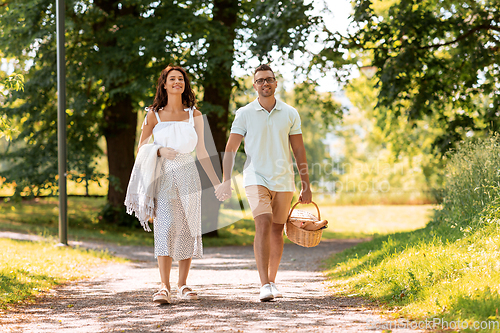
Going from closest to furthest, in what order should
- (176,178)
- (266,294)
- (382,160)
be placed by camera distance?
(266,294)
(176,178)
(382,160)

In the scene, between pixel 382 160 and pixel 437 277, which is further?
pixel 382 160

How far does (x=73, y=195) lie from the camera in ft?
80.3

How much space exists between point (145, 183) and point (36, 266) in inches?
127

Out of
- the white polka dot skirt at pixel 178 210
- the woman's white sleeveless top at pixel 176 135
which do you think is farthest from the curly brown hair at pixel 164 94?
the white polka dot skirt at pixel 178 210

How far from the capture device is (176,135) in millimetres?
5324

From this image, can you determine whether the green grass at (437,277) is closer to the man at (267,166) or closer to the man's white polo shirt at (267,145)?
the man at (267,166)

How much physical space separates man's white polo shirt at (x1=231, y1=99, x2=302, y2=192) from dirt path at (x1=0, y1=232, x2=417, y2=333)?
121cm

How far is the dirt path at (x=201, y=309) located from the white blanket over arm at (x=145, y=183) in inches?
36.7

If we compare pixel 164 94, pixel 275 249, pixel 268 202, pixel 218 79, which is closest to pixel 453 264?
pixel 275 249

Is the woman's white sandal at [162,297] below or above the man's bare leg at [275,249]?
below

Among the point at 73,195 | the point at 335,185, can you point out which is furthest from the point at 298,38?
the point at 335,185

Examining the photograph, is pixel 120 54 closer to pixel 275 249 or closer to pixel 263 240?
pixel 275 249

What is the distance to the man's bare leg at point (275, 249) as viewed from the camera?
5375 millimetres

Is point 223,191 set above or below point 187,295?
above
